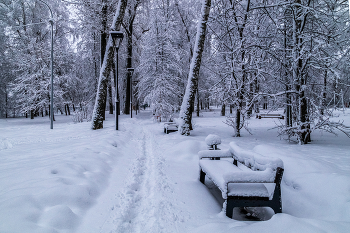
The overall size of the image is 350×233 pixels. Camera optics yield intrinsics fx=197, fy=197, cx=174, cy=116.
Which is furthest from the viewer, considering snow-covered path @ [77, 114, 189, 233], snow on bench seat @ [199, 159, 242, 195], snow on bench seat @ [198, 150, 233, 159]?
snow on bench seat @ [198, 150, 233, 159]

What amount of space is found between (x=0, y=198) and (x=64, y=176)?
102cm

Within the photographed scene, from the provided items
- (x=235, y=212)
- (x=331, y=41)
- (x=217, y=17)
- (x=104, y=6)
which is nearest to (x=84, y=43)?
(x=104, y=6)

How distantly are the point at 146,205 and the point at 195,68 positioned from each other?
7.36 meters

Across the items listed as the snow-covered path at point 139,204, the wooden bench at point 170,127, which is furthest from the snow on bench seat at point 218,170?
the wooden bench at point 170,127

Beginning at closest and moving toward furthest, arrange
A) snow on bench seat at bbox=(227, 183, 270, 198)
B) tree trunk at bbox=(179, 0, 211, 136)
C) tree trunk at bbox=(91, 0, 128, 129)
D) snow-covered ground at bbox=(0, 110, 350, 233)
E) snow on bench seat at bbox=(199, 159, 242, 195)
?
snow-covered ground at bbox=(0, 110, 350, 233), snow on bench seat at bbox=(227, 183, 270, 198), snow on bench seat at bbox=(199, 159, 242, 195), tree trunk at bbox=(179, 0, 211, 136), tree trunk at bbox=(91, 0, 128, 129)

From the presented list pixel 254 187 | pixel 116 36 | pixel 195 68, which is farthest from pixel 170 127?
pixel 254 187

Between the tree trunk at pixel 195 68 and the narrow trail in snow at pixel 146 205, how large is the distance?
4822 mm

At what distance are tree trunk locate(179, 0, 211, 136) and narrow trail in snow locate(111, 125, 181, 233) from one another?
15.8 feet

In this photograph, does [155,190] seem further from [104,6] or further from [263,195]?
[104,6]

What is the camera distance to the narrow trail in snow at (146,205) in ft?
8.33

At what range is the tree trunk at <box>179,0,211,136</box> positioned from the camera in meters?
9.00

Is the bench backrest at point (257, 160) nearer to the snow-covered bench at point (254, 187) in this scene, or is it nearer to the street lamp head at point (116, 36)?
the snow-covered bench at point (254, 187)

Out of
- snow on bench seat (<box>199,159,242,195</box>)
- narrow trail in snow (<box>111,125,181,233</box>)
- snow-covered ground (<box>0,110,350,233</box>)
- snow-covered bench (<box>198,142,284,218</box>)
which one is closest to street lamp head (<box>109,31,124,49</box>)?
snow-covered ground (<box>0,110,350,233</box>)

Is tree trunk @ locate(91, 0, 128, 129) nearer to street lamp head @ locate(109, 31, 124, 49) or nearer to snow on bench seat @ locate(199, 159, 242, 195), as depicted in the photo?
street lamp head @ locate(109, 31, 124, 49)
